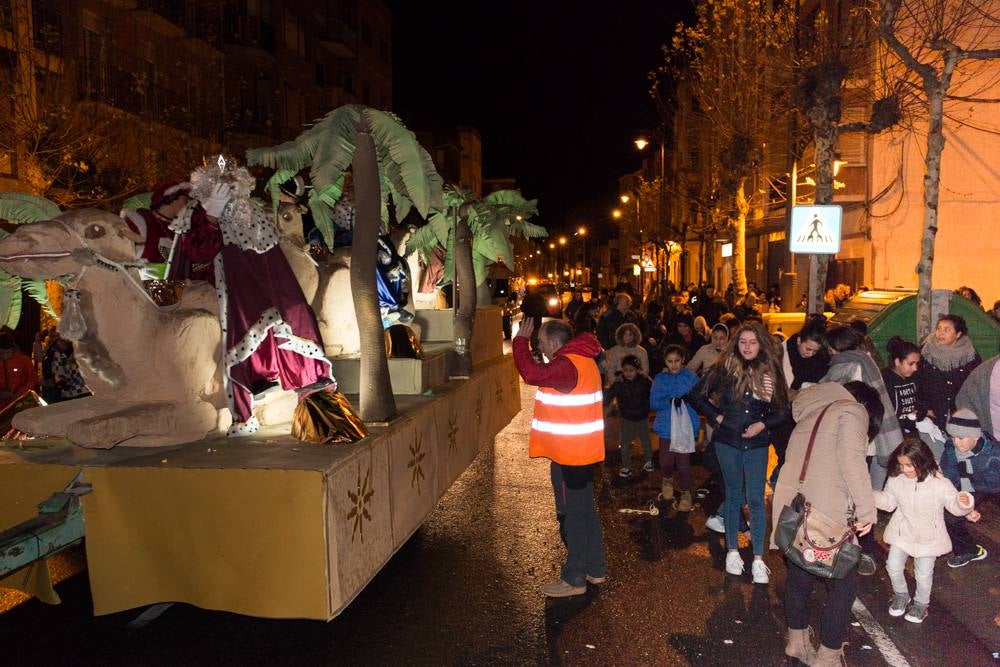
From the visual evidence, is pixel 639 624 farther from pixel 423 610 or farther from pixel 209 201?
pixel 209 201

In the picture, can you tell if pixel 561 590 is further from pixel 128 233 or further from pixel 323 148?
pixel 128 233

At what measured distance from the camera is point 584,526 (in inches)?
222

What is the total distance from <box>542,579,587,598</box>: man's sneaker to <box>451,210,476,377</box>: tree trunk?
301cm

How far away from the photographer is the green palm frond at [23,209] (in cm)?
538

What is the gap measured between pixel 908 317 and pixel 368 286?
844 cm

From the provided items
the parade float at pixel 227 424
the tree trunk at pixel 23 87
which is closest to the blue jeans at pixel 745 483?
the parade float at pixel 227 424

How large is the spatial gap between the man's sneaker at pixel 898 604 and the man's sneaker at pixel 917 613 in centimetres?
6

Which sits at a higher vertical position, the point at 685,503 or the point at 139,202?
the point at 139,202

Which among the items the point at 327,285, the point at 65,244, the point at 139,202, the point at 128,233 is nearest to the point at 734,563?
the point at 327,285

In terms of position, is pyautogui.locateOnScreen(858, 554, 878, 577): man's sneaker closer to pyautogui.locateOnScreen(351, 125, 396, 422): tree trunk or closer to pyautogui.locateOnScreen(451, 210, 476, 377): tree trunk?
pyautogui.locateOnScreen(351, 125, 396, 422): tree trunk

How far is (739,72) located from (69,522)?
20507 mm

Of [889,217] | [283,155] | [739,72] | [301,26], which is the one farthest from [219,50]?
[283,155]

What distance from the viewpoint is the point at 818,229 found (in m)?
11.5

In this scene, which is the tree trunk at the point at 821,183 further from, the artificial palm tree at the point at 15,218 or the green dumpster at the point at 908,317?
the artificial palm tree at the point at 15,218
